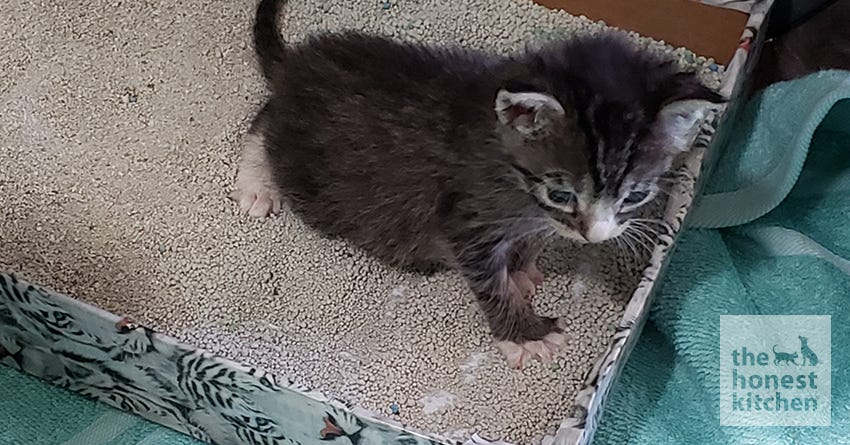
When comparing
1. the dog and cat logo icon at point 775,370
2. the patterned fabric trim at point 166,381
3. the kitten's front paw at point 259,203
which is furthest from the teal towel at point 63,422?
the dog and cat logo icon at point 775,370

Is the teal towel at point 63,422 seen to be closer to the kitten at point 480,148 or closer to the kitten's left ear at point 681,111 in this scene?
the kitten at point 480,148

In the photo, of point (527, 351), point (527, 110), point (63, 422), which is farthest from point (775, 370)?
point (63, 422)

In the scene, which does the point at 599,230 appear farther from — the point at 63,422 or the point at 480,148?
the point at 63,422

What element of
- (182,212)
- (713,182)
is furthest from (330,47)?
(713,182)

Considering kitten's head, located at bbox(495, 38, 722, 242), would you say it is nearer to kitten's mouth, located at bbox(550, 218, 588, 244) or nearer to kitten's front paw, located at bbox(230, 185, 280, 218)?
kitten's mouth, located at bbox(550, 218, 588, 244)

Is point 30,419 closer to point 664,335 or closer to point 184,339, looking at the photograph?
point 184,339

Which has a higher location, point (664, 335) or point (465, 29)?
point (465, 29)
